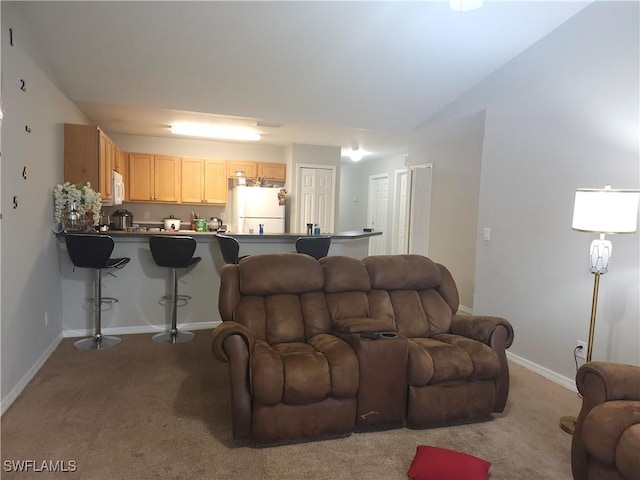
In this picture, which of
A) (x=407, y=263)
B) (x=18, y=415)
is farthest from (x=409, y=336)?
(x=18, y=415)

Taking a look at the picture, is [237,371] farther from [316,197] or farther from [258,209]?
[316,197]

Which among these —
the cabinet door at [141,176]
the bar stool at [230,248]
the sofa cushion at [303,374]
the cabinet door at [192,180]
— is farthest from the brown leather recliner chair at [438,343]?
the cabinet door at [141,176]

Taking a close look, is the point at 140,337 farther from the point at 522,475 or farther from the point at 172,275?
the point at 522,475

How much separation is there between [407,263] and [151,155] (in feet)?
16.7

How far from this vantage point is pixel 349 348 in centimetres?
246

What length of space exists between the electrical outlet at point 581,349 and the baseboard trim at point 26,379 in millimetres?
4019

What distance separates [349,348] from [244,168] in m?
5.20

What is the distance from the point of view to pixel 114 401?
2797 mm

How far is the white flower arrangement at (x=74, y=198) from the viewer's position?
12.2 feet

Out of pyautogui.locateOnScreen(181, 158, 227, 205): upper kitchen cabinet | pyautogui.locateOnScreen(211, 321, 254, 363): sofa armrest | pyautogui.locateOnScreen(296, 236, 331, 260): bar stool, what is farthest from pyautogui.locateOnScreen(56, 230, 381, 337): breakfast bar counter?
pyautogui.locateOnScreen(181, 158, 227, 205): upper kitchen cabinet

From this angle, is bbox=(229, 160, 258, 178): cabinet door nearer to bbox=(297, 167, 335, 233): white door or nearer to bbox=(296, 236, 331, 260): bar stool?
bbox=(297, 167, 335, 233): white door

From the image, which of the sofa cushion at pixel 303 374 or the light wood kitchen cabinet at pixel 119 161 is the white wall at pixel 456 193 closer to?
the sofa cushion at pixel 303 374

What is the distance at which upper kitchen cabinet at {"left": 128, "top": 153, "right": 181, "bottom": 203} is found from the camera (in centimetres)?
660

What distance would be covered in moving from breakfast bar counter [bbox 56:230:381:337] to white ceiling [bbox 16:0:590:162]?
4.87 feet
